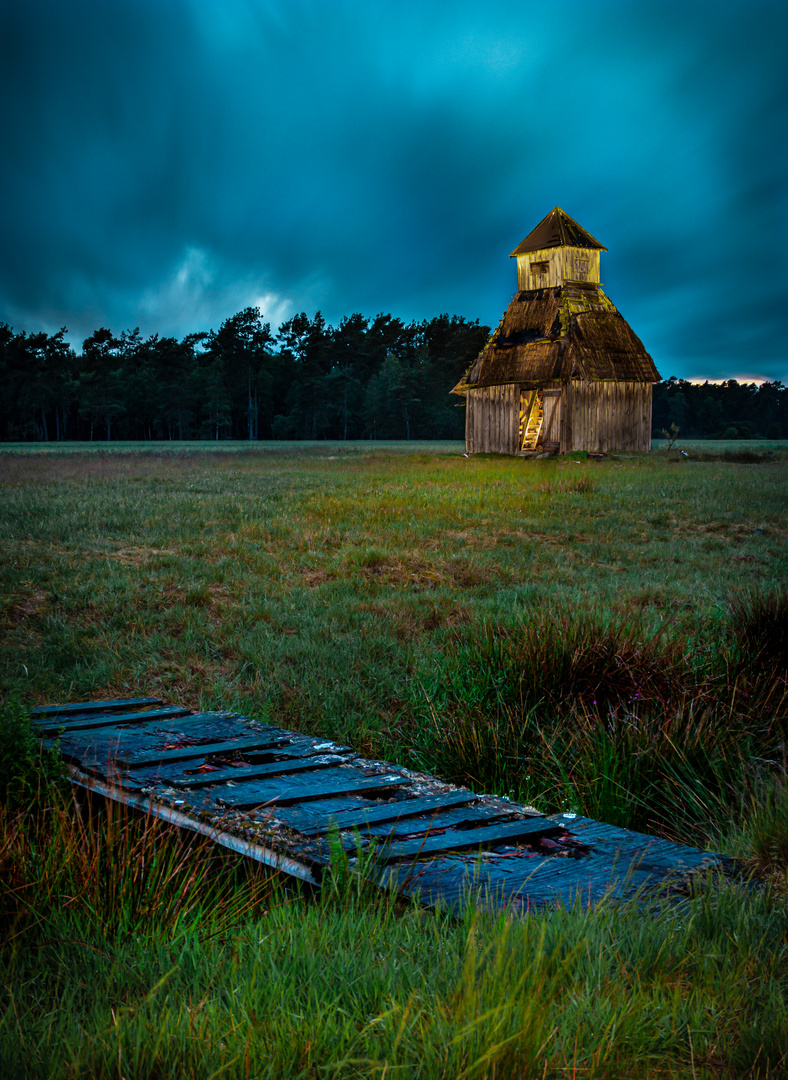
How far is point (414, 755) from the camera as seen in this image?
5.16 meters

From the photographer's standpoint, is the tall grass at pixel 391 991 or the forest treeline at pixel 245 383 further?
the forest treeline at pixel 245 383

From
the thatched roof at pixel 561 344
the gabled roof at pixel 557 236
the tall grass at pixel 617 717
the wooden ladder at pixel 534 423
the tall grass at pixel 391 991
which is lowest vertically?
the tall grass at pixel 617 717

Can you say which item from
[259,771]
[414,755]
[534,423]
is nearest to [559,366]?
[534,423]

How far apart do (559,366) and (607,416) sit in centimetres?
338

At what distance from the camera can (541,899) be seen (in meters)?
2.52

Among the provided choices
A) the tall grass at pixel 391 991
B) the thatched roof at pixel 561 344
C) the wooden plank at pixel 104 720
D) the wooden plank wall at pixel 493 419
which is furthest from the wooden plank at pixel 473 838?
the wooden plank wall at pixel 493 419

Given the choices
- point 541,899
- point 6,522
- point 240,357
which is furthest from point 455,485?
point 240,357

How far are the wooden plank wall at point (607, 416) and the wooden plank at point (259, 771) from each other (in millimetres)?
29266

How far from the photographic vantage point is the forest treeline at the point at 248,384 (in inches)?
3415

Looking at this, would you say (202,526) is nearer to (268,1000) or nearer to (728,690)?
(728,690)

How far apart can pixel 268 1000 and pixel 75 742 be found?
2.79 meters

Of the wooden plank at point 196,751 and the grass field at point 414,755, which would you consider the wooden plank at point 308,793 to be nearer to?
the grass field at point 414,755

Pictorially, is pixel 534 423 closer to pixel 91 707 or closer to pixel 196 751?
pixel 91 707

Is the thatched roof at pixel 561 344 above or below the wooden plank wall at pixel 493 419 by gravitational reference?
above
